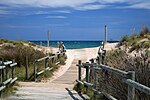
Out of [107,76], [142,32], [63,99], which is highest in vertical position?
[142,32]

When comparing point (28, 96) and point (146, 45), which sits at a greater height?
point (146, 45)

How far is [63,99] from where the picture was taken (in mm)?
11258

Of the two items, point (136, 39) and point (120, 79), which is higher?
point (136, 39)

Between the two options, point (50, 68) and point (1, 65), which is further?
point (50, 68)

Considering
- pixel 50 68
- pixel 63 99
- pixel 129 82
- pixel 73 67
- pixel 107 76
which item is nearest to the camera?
pixel 129 82

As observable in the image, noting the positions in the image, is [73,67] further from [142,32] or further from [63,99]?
[63,99]

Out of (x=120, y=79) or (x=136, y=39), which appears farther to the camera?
(x=136, y=39)

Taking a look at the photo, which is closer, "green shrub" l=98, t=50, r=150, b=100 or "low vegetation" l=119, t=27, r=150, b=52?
"green shrub" l=98, t=50, r=150, b=100

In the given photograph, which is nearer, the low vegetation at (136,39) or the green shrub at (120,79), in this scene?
the green shrub at (120,79)

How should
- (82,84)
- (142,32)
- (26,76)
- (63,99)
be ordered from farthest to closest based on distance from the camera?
(142,32), (26,76), (82,84), (63,99)

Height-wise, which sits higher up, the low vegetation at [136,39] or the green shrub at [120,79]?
the low vegetation at [136,39]

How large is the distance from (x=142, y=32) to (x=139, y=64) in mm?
17593

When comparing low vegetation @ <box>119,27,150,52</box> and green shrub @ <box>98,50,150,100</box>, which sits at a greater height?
low vegetation @ <box>119,27,150,52</box>

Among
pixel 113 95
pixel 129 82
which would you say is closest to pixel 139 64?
pixel 113 95
